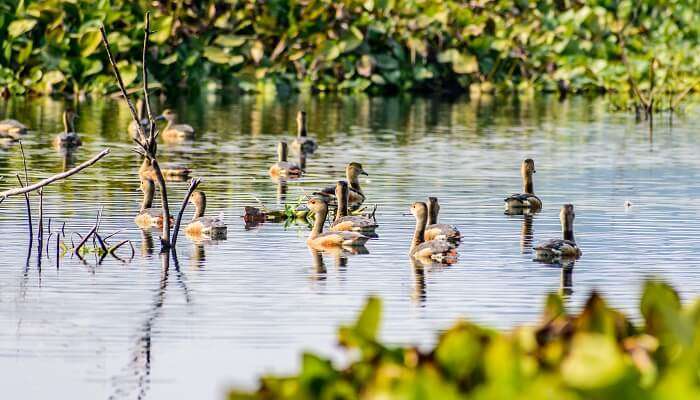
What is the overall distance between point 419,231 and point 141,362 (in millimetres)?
6058

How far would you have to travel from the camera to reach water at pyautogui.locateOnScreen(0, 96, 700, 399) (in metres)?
11.9

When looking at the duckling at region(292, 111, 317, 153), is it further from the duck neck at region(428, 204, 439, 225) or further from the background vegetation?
the background vegetation

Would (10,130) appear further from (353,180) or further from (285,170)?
(353,180)

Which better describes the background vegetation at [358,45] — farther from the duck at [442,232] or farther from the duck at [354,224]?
the duck at [442,232]

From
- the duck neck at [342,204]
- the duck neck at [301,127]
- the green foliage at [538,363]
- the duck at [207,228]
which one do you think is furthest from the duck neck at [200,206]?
the green foliage at [538,363]

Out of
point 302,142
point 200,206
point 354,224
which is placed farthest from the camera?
point 302,142

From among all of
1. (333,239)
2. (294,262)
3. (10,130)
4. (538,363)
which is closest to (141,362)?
(294,262)

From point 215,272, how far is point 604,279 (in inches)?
133

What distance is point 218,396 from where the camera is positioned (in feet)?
35.2

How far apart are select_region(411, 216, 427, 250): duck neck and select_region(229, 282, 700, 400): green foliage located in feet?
33.5

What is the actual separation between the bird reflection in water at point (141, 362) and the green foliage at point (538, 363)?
4.46 m

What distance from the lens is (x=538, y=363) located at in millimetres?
6301

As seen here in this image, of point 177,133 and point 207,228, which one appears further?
point 177,133

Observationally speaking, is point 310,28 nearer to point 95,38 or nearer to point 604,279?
point 95,38
